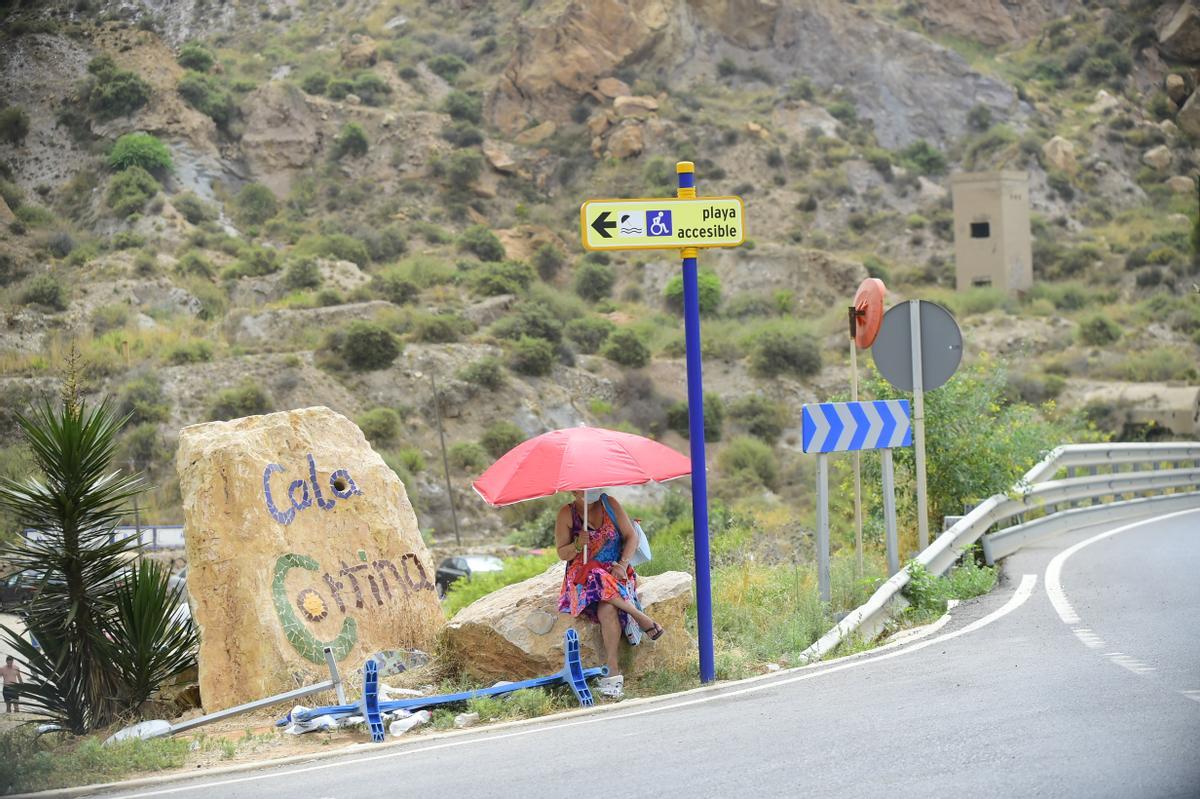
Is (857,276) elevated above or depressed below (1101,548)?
above

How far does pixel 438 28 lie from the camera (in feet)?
308

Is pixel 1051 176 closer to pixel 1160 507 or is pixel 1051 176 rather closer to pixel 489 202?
pixel 489 202

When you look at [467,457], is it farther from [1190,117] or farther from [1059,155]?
[1190,117]

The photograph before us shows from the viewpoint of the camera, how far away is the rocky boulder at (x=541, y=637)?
29.9 ft

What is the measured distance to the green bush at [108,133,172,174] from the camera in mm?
65812

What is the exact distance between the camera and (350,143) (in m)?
74.5

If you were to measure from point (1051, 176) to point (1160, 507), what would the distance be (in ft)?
199

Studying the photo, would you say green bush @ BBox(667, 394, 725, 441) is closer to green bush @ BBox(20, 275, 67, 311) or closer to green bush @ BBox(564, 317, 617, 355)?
green bush @ BBox(564, 317, 617, 355)

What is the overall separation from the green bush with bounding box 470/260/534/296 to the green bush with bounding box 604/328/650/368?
6.91m

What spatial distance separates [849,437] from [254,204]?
61.8 metres

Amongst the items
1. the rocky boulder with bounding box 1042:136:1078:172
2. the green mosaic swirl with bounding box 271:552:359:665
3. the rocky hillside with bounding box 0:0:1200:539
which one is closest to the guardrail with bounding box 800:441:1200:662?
the green mosaic swirl with bounding box 271:552:359:665

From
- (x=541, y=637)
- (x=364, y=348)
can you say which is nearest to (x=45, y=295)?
(x=364, y=348)

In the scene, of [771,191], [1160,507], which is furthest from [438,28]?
[1160,507]

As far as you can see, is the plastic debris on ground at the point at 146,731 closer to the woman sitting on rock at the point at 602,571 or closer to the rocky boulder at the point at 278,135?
the woman sitting on rock at the point at 602,571
